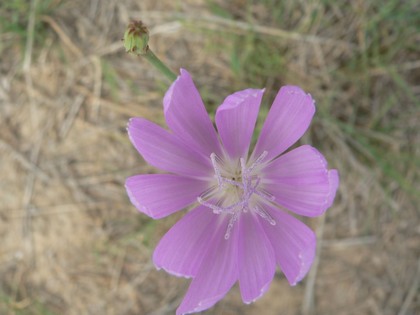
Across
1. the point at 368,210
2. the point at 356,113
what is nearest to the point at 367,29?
the point at 356,113

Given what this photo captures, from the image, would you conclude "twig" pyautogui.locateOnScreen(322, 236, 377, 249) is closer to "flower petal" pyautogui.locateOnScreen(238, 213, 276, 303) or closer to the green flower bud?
"flower petal" pyautogui.locateOnScreen(238, 213, 276, 303)

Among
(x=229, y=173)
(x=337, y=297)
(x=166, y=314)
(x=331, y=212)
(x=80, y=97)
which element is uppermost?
(x=229, y=173)

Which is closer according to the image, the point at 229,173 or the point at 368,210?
the point at 229,173

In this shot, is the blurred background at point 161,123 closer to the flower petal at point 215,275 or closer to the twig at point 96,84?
the twig at point 96,84

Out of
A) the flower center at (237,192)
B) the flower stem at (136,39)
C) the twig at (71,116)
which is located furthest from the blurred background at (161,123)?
the flower stem at (136,39)

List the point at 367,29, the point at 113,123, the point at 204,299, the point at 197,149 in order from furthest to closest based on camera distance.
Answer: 1. the point at 113,123
2. the point at 367,29
3. the point at 197,149
4. the point at 204,299

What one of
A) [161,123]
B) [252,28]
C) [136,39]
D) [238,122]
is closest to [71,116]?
[161,123]

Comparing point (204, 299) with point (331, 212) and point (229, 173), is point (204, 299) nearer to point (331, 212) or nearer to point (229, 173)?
point (229, 173)
